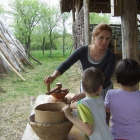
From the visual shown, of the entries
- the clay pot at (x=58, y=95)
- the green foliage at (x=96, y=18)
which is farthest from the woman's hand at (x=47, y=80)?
the green foliage at (x=96, y=18)

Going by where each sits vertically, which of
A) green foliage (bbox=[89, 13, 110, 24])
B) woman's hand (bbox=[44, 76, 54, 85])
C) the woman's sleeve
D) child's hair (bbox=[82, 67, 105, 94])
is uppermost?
green foliage (bbox=[89, 13, 110, 24])

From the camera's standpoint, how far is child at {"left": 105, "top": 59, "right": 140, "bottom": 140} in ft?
5.32

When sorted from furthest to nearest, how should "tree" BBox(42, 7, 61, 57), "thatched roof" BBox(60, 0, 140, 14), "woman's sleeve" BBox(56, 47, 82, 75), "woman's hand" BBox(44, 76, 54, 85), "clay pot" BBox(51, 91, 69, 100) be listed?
"tree" BBox(42, 7, 61, 57), "thatched roof" BBox(60, 0, 140, 14), "woman's sleeve" BBox(56, 47, 82, 75), "woman's hand" BBox(44, 76, 54, 85), "clay pot" BBox(51, 91, 69, 100)

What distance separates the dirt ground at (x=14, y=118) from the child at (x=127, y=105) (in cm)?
231

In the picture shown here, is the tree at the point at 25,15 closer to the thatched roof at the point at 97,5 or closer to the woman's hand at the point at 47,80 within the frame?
the thatched roof at the point at 97,5

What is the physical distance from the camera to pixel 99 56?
2.34 metres

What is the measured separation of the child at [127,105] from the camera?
5.32 ft

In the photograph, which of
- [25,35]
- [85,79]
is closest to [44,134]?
[85,79]

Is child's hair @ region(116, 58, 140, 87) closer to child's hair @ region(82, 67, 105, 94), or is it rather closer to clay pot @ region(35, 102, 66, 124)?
child's hair @ region(82, 67, 105, 94)

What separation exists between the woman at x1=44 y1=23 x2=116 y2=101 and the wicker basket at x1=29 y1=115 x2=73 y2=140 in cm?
73

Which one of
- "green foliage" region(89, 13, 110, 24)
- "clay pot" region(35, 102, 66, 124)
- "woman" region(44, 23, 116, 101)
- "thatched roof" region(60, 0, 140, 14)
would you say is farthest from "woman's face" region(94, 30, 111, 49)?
"green foliage" region(89, 13, 110, 24)

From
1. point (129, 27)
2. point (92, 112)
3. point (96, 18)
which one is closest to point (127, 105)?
point (92, 112)

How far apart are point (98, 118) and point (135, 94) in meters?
0.41

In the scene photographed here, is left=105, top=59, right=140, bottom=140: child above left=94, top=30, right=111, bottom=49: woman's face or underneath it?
underneath
